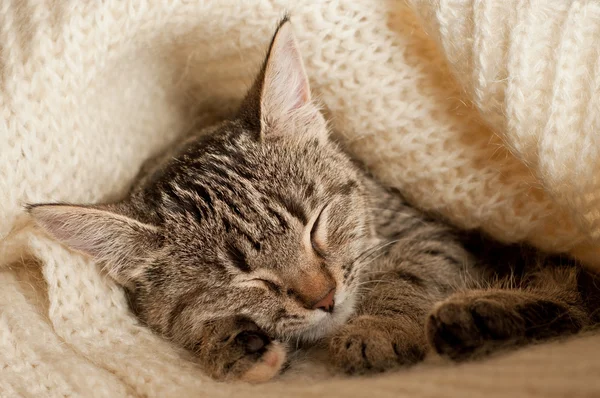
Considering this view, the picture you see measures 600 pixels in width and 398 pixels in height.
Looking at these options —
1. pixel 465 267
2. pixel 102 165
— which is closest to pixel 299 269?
pixel 465 267

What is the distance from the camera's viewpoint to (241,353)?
3.64 ft

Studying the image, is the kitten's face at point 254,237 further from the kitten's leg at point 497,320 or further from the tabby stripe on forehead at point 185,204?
the kitten's leg at point 497,320

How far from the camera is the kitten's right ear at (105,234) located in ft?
3.68

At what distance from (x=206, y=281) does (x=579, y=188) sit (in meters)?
0.82

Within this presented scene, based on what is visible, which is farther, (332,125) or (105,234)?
(332,125)

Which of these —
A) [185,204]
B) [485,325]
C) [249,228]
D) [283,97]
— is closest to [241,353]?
[249,228]

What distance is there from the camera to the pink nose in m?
1.14

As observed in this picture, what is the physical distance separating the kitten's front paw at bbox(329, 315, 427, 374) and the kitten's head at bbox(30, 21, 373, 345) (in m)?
0.09

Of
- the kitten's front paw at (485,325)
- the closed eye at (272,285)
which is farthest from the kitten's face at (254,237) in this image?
the kitten's front paw at (485,325)

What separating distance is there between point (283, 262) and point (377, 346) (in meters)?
0.27

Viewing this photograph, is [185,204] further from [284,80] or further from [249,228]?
[284,80]

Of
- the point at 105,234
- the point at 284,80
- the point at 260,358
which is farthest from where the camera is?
the point at 284,80

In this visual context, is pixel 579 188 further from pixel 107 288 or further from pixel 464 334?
pixel 107 288

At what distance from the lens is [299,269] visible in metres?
1.15
